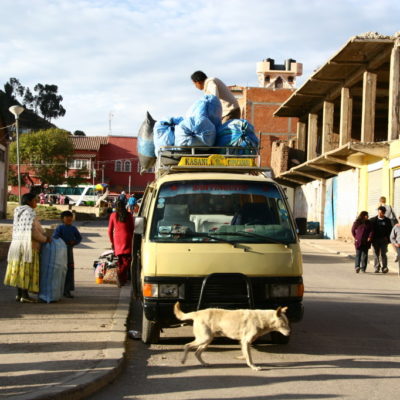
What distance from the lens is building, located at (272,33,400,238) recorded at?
23.8m

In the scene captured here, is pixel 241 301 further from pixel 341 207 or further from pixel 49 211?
pixel 49 211

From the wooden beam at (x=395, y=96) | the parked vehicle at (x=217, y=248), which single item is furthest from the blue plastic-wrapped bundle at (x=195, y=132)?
the wooden beam at (x=395, y=96)

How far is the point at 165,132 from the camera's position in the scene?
10.3 meters

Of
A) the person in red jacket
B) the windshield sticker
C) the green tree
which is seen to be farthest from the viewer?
the green tree

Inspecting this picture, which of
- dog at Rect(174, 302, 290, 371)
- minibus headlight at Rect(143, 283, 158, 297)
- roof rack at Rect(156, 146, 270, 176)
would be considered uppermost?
roof rack at Rect(156, 146, 270, 176)

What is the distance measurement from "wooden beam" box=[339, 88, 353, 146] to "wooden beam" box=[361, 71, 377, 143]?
261 centimetres

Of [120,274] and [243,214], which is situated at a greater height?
[243,214]

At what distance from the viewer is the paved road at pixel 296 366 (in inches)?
236

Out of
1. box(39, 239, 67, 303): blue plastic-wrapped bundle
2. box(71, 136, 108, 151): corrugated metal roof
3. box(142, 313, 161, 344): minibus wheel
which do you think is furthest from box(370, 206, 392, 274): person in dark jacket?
box(71, 136, 108, 151): corrugated metal roof

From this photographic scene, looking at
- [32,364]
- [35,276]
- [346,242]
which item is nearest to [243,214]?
[32,364]

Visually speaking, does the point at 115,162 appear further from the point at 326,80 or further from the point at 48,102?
the point at 326,80

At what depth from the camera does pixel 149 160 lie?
1149 cm

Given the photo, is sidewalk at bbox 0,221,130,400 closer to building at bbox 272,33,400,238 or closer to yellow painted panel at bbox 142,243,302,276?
yellow painted panel at bbox 142,243,302,276

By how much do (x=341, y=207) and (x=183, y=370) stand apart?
2520cm
